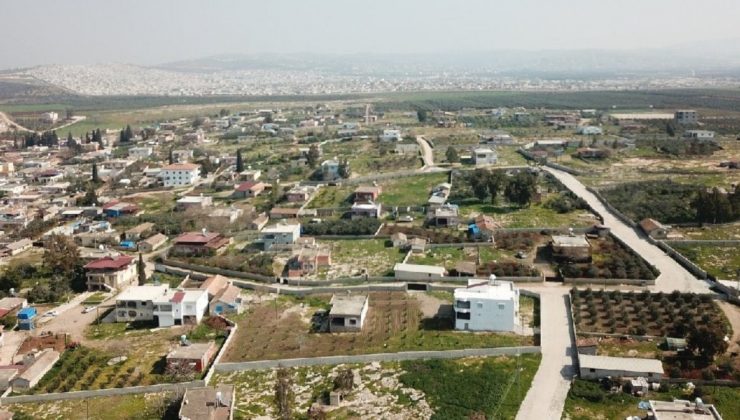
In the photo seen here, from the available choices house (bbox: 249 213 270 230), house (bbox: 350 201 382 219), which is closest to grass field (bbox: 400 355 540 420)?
house (bbox: 249 213 270 230)

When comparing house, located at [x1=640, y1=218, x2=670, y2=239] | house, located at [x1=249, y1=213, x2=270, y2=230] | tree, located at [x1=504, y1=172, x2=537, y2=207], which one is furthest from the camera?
tree, located at [x1=504, y1=172, x2=537, y2=207]

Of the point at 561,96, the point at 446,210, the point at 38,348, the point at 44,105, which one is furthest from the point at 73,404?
the point at 44,105

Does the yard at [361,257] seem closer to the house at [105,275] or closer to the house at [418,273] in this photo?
the house at [418,273]

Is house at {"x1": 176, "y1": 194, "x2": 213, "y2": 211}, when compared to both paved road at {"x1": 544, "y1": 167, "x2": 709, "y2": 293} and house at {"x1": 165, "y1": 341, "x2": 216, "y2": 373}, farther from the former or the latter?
paved road at {"x1": 544, "y1": 167, "x2": 709, "y2": 293}

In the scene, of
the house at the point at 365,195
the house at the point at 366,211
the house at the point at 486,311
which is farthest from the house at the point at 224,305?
the house at the point at 365,195

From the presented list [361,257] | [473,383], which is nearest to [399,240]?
[361,257]

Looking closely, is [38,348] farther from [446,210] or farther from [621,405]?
[446,210]
